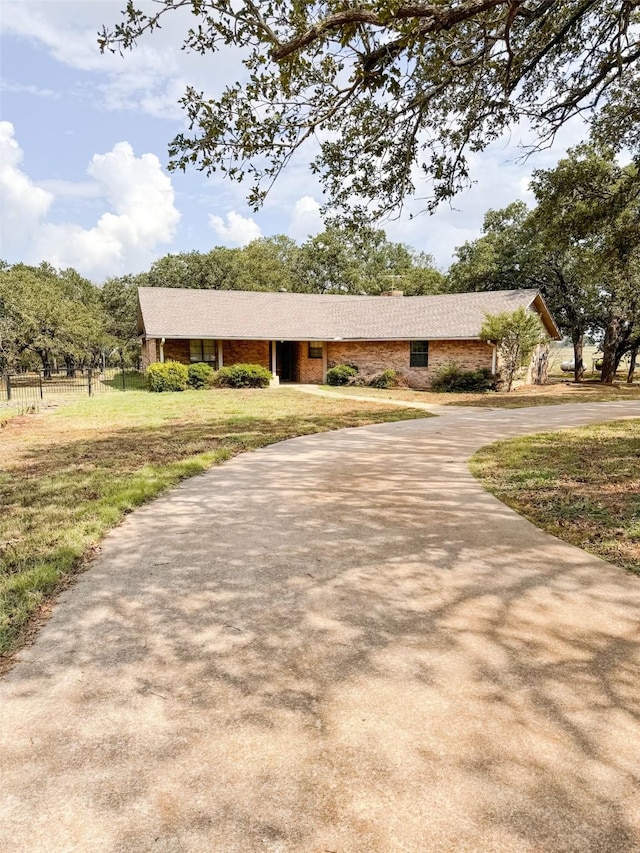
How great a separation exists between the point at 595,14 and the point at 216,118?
5867 millimetres

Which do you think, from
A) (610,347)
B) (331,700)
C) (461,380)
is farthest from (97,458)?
(610,347)

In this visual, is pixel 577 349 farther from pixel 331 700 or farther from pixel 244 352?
pixel 331 700

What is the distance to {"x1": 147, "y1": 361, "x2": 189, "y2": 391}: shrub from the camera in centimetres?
2255

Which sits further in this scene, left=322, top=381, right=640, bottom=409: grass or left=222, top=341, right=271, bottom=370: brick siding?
left=222, top=341, right=271, bottom=370: brick siding

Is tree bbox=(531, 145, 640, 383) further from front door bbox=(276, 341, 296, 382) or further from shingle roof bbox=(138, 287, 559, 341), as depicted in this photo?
front door bbox=(276, 341, 296, 382)

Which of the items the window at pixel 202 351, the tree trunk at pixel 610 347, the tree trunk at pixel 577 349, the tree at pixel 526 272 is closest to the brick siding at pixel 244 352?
the window at pixel 202 351

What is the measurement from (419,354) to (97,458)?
17969 millimetres

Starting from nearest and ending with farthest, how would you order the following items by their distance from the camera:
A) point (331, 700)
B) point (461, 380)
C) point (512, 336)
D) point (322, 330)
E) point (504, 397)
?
point (331, 700) < point (504, 397) < point (512, 336) < point (461, 380) < point (322, 330)

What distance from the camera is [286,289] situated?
158ft

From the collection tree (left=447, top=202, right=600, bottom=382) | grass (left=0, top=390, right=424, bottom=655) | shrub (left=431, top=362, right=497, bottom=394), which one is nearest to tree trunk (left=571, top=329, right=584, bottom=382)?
tree (left=447, top=202, right=600, bottom=382)

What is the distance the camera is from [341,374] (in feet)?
83.3

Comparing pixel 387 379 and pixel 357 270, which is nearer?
pixel 387 379

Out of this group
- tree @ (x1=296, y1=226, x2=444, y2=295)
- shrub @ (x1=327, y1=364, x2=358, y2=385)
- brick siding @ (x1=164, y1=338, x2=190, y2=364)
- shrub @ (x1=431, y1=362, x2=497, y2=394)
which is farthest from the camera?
tree @ (x1=296, y1=226, x2=444, y2=295)

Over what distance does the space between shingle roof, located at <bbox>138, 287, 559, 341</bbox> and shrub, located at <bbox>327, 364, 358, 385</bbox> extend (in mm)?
1484
